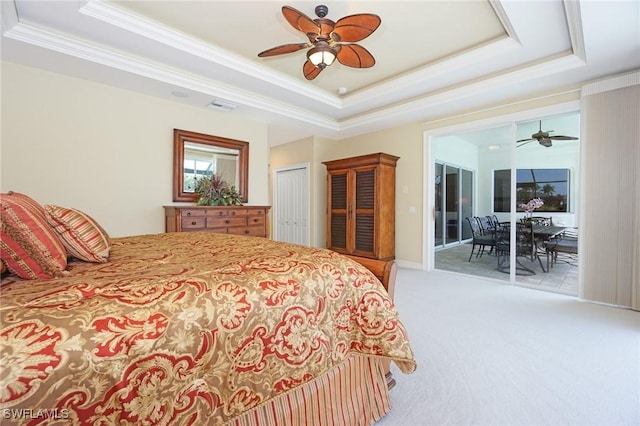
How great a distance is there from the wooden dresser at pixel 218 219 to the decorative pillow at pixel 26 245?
2.35 meters

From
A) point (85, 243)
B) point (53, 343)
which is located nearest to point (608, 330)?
point (53, 343)

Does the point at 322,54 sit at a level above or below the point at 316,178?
above

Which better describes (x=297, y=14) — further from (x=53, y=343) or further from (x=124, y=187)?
(x=124, y=187)

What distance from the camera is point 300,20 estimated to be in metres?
2.12

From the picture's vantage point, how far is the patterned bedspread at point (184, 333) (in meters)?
0.65

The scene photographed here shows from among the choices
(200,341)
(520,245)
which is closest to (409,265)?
(520,245)

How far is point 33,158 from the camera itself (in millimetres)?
2914

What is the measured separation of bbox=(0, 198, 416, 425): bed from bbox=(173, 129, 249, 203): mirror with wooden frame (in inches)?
103

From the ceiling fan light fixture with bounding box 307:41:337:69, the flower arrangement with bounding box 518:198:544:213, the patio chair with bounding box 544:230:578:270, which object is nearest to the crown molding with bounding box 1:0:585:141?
the ceiling fan light fixture with bounding box 307:41:337:69

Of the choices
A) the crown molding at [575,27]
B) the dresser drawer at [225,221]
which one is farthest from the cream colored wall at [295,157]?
the crown molding at [575,27]

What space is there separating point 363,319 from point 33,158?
3.70m

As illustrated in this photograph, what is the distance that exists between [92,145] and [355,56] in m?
3.07

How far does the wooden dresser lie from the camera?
11.3ft

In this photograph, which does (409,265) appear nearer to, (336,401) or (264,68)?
(264,68)
